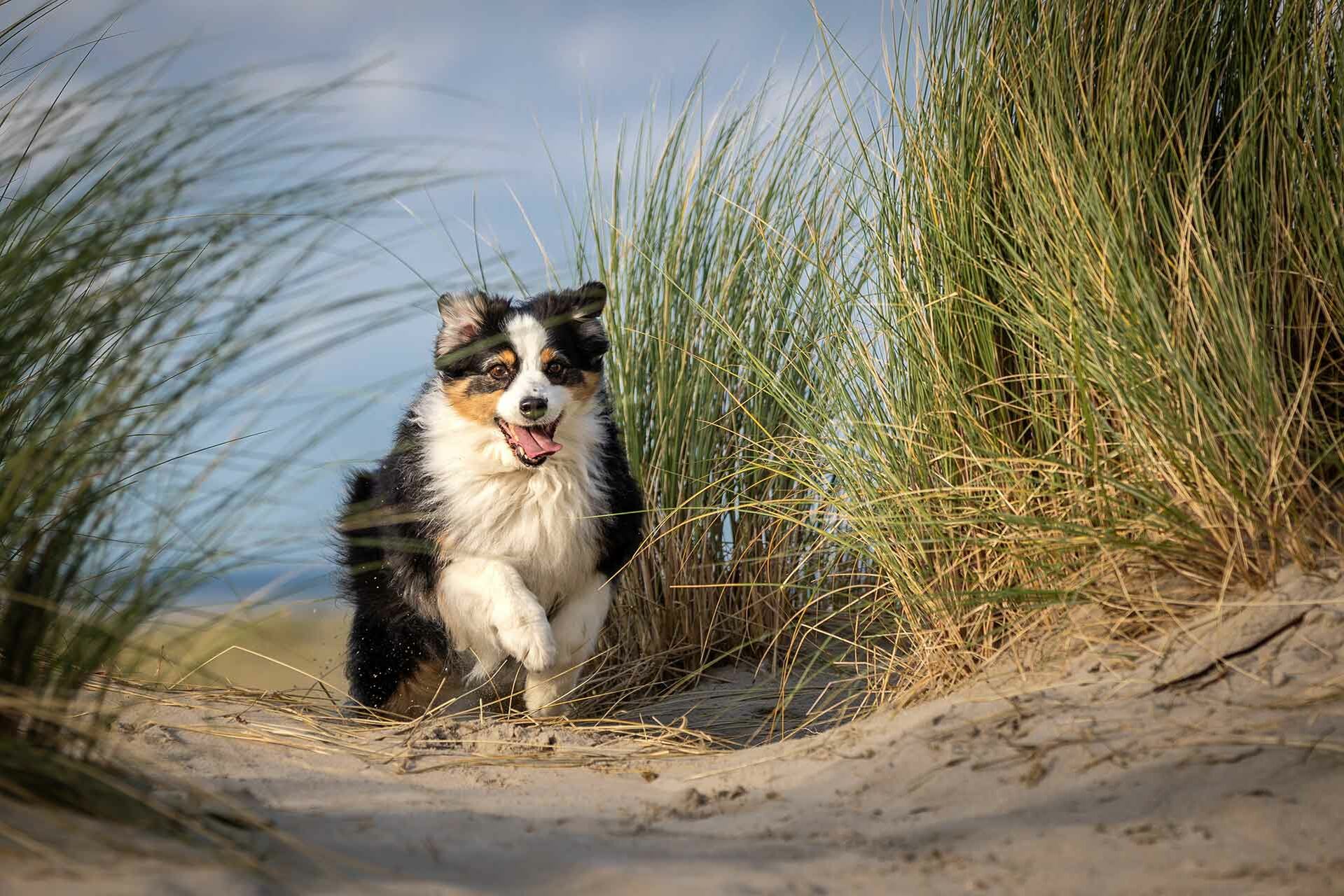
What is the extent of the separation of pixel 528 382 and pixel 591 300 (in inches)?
21.8

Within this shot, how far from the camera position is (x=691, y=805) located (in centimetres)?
237

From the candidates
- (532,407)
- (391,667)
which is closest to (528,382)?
(532,407)

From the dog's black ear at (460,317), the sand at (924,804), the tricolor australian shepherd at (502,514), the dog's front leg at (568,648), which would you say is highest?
the dog's black ear at (460,317)

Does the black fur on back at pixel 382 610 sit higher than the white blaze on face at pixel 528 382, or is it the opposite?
the white blaze on face at pixel 528 382

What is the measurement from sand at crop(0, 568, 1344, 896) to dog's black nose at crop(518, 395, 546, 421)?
1.29 m

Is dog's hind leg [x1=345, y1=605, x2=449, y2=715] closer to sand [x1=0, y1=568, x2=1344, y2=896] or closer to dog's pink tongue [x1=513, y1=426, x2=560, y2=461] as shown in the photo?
dog's pink tongue [x1=513, y1=426, x2=560, y2=461]

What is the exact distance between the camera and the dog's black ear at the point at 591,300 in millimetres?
4191

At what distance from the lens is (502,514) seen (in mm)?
4086

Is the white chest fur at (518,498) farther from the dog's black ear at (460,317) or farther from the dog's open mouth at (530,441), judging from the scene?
the dog's black ear at (460,317)

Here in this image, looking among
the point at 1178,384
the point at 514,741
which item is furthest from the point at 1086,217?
the point at 514,741

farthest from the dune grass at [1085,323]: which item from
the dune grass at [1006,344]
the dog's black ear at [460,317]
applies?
the dog's black ear at [460,317]

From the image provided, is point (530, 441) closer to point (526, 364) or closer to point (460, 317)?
point (526, 364)

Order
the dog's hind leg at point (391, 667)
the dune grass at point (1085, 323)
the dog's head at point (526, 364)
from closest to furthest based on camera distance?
the dune grass at point (1085, 323) < the dog's head at point (526, 364) < the dog's hind leg at point (391, 667)

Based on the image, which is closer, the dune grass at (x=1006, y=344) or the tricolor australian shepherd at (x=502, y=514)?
the dune grass at (x=1006, y=344)
